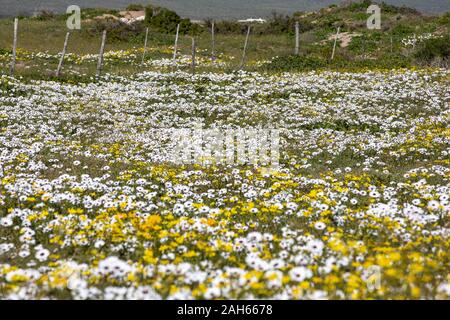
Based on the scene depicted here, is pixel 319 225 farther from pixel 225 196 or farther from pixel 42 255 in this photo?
pixel 42 255

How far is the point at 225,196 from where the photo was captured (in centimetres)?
1104

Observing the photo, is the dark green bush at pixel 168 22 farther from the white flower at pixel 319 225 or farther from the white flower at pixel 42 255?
→ the white flower at pixel 42 255

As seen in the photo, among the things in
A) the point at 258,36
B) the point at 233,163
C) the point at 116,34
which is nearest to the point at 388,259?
the point at 233,163

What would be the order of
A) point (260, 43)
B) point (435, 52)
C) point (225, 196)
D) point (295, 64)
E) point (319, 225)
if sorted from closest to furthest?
point (319, 225)
point (225, 196)
point (435, 52)
point (295, 64)
point (260, 43)

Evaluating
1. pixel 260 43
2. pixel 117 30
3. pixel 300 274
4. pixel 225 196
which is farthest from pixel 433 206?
pixel 117 30

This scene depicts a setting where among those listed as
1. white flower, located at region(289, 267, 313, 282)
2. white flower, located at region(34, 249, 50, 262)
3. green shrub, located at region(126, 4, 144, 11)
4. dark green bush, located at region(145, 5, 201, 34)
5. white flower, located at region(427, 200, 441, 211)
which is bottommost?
white flower, located at region(34, 249, 50, 262)

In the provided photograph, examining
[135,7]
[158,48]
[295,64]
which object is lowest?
[295,64]

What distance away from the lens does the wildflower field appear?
5691 millimetres

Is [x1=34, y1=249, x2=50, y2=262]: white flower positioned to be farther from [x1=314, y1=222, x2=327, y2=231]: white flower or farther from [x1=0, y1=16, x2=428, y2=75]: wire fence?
[x1=0, y1=16, x2=428, y2=75]: wire fence

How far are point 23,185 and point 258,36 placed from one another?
4596cm

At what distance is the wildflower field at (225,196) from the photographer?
5691mm

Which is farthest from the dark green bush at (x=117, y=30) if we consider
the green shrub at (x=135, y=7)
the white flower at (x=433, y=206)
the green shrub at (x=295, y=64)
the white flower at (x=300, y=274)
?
→ the white flower at (x=300, y=274)

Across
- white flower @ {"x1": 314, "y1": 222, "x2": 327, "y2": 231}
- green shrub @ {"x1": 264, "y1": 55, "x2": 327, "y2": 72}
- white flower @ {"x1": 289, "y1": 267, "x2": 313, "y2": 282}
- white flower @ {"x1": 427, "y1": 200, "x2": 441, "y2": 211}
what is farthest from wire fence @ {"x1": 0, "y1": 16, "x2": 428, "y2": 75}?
white flower @ {"x1": 289, "y1": 267, "x2": 313, "y2": 282}

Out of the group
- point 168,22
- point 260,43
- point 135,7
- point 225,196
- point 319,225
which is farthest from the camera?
point 135,7
